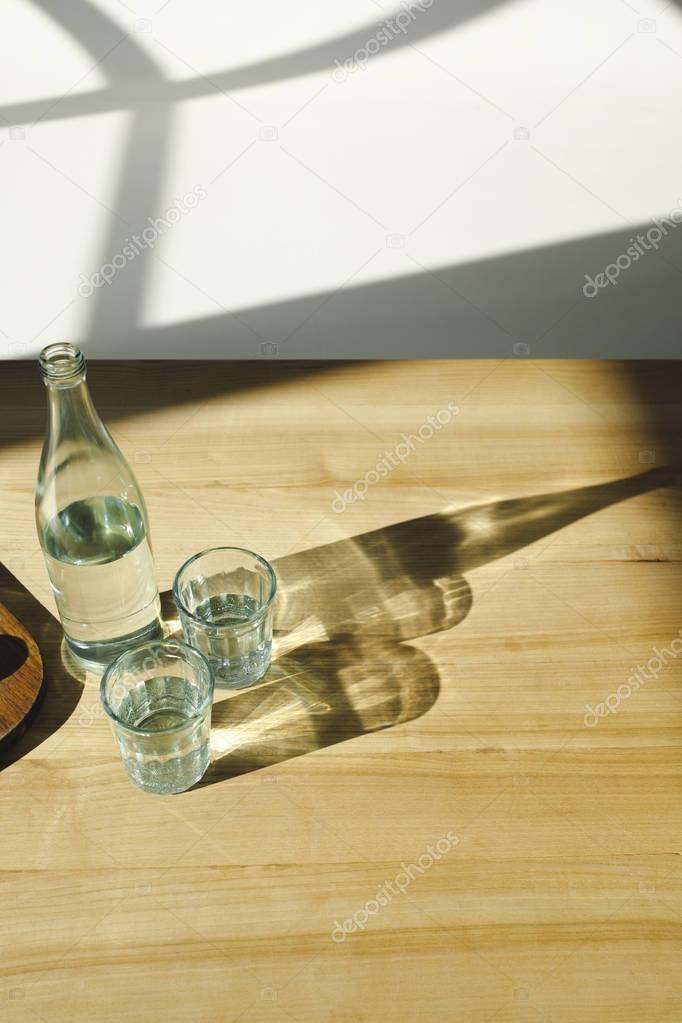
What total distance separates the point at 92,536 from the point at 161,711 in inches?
6.9

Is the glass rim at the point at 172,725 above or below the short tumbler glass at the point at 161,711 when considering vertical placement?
above

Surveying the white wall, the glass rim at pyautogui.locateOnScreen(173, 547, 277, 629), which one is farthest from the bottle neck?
the white wall

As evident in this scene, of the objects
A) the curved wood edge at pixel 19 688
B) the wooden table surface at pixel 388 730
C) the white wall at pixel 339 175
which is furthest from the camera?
the white wall at pixel 339 175

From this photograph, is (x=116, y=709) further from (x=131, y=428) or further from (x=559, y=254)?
(x=559, y=254)

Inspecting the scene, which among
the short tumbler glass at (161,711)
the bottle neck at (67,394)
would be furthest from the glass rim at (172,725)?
the bottle neck at (67,394)

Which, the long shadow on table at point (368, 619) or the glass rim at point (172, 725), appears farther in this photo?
the long shadow on table at point (368, 619)

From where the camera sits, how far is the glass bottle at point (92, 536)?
965 millimetres

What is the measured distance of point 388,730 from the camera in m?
0.98

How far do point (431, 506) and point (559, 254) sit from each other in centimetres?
180

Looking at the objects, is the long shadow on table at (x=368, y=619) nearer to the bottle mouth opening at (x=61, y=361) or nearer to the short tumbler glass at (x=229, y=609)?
the short tumbler glass at (x=229, y=609)

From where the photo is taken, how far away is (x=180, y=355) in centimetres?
256

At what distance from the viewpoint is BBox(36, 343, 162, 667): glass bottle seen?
96 centimetres

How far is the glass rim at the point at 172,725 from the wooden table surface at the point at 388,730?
0.08 m

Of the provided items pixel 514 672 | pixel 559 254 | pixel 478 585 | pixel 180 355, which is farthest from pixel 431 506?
pixel 559 254
